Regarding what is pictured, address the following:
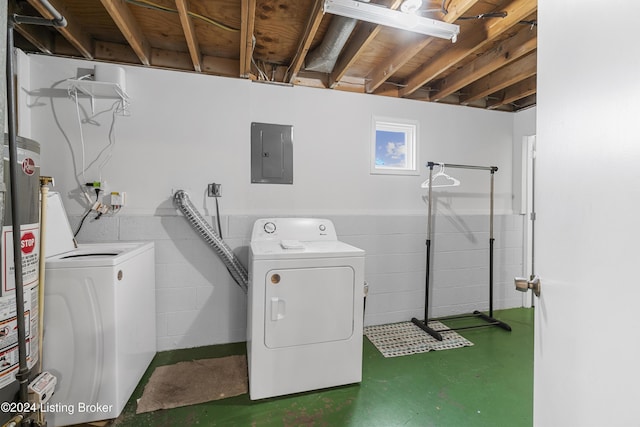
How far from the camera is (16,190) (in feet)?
3.92

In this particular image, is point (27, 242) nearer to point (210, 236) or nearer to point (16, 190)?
point (16, 190)

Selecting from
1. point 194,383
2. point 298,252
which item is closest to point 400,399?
point 298,252

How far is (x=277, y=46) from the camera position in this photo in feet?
7.62

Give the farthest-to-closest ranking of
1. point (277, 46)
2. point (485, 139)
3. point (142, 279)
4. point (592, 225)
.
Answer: point (485, 139) < point (277, 46) < point (142, 279) < point (592, 225)

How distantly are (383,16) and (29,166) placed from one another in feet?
6.80

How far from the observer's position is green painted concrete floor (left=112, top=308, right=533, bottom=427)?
1.63m

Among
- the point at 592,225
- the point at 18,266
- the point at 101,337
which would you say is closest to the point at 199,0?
the point at 18,266

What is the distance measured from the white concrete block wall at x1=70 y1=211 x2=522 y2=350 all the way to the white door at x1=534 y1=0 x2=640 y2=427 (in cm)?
201

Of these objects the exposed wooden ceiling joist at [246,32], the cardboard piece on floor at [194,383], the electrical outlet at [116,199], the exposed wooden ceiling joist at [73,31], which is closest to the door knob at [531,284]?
the cardboard piece on floor at [194,383]

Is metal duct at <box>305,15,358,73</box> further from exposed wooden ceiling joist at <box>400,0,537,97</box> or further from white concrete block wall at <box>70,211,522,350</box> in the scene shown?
white concrete block wall at <box>70,211,522,350</box>

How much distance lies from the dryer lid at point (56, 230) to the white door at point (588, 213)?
2.45m

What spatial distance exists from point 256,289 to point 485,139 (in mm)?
3056

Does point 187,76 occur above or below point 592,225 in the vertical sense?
above

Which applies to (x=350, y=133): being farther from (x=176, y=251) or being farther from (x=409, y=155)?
(x=176, y=251)
